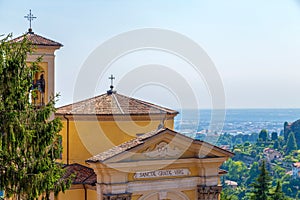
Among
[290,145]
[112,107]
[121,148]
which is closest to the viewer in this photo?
[121,148]

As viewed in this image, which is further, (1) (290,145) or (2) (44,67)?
(1) (290,145)

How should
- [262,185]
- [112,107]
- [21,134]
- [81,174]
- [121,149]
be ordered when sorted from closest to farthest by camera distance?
[21,134] → [121,149] → [81,174] → [112,107] → [262,185]

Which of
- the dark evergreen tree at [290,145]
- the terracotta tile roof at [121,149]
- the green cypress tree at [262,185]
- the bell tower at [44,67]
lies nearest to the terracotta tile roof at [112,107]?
the bell tower at [44,67]

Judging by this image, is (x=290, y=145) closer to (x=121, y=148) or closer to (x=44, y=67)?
(x=44, y=67)

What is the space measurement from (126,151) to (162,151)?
1289 millimetres

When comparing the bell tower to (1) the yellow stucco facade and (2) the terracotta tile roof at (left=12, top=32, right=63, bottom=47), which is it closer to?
Answer: (2) the terracotta tile roof at (left=12, top=32, right=63, bottom=47)

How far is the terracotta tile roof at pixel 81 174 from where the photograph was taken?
845 inches

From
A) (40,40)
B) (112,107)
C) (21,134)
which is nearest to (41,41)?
(40,40)

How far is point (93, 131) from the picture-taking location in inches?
901

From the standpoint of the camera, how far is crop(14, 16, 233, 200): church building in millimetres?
20578

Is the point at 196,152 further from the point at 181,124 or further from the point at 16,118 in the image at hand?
the point at 16,118

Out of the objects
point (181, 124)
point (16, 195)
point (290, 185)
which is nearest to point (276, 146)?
point (290, 185)

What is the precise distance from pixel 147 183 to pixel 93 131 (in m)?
2.98

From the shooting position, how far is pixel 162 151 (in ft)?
69.5
